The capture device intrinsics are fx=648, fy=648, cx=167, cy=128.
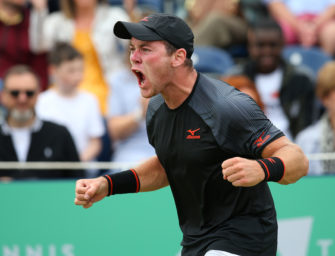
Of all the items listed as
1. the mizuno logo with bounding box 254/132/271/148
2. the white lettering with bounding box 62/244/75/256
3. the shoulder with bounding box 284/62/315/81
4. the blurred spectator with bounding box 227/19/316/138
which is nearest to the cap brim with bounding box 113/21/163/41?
the mizuno logo with bounding box 254/132/271/148

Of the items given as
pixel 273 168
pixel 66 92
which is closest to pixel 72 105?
pixel 66 92

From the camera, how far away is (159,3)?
9.28m

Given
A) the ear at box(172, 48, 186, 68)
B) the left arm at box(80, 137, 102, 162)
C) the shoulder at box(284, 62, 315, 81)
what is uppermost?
the ear at box(172, 48, 186, 68)

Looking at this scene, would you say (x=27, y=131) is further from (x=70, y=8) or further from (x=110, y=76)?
(x=70, y=8)

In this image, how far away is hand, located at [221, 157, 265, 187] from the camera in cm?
283

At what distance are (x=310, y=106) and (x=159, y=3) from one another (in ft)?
10.3

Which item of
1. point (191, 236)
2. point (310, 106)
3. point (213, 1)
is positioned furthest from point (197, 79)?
point (213, 1)

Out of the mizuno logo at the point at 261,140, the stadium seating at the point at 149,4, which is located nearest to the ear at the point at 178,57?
the mizuno logo at the point at 261,140

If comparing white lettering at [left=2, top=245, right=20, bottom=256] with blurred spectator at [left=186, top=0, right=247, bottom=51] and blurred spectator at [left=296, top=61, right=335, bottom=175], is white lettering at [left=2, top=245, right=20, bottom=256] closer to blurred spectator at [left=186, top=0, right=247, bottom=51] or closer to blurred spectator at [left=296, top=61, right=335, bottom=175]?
blurred spectator at [left=296, top=61, right=335, bottom=175]

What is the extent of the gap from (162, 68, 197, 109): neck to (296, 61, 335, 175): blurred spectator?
2.95 meters

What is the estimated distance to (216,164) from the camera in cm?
340

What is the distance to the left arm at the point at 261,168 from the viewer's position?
112 inches

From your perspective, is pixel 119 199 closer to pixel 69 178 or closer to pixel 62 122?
pixel 69 178

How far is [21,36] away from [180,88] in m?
4.86
